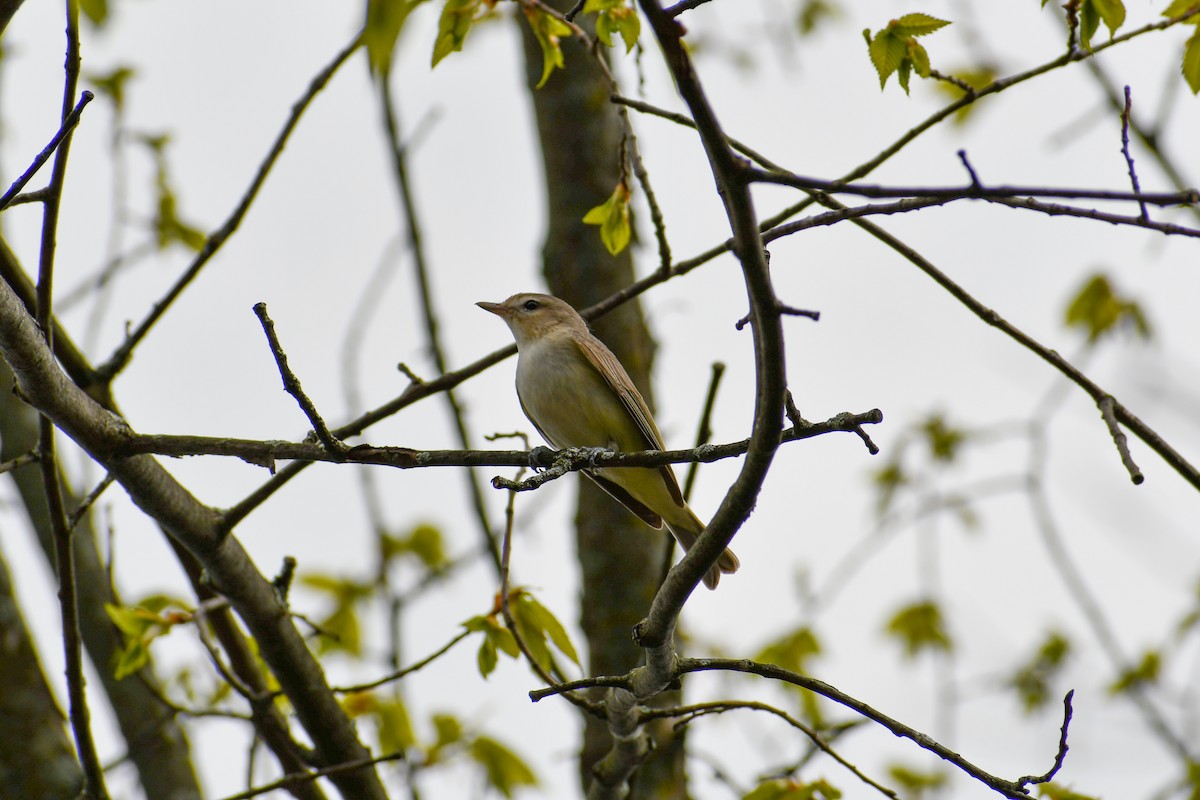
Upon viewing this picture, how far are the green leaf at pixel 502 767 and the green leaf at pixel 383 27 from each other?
161 inches

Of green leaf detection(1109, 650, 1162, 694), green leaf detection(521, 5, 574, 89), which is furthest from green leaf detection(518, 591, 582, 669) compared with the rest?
green leaf detection(1109, 650, 1162, 694)

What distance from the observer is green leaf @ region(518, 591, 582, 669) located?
139 inches

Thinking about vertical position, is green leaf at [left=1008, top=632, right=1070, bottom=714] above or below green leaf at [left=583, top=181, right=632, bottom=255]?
above

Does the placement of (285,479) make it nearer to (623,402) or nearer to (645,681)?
(645,681)

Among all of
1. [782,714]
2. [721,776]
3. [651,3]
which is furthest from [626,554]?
[651,3]

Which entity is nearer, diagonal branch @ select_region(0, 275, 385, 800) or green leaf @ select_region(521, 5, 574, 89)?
diagonal branch @ select_region(0, 275, 385, 800)

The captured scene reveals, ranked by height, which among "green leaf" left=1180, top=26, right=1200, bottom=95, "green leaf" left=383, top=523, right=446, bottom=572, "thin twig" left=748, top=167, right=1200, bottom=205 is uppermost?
"green leaf" left=383, top=523, right=446, bottom=572

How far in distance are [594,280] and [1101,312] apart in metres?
3.84

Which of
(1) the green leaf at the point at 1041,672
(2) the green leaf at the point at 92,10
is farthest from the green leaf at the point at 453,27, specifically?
(1) the green leaf at the point at 1041,672

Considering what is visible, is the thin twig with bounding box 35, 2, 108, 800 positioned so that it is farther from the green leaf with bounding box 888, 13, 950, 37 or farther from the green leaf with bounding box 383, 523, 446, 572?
the green leaf with bounding box 383, 523, 446, 572

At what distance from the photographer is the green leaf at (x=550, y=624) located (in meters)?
3.52

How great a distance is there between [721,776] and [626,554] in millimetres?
1350

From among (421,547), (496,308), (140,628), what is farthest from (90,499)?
(421,547)

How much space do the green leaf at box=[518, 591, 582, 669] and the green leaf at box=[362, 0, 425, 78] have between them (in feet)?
7.18
